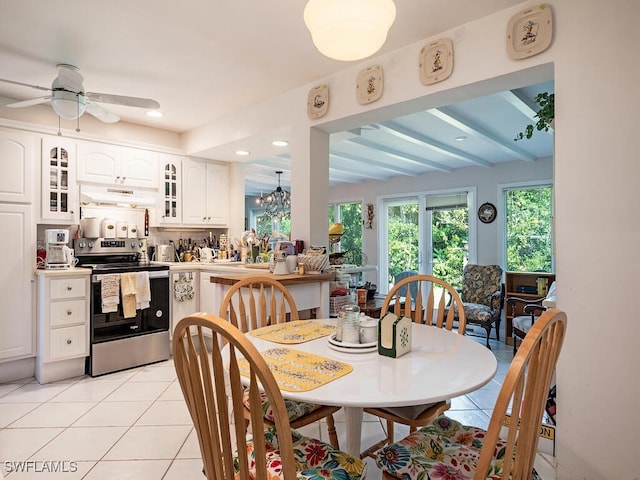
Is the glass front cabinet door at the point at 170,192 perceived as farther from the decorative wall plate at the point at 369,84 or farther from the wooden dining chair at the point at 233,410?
the wooden dining chair at the point at 233,410

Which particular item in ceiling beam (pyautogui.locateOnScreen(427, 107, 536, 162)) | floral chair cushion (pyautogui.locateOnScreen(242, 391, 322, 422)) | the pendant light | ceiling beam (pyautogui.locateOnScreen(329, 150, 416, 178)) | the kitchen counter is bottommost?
floral chair cushion (pyautogui.locateOnScreen(242, 391, 322, 422))

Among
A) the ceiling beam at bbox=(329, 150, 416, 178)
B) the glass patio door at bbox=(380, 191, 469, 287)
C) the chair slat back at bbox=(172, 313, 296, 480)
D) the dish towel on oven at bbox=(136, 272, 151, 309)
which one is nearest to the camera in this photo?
the chair slat back at bbox=(172, 313, 296, 480)

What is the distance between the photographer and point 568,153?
190 centimetres

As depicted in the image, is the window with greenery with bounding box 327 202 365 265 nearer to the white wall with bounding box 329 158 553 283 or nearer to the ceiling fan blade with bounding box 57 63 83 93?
the white wall with bounding box 329 158 553 283

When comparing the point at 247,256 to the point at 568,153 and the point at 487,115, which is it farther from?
the point at 568,153

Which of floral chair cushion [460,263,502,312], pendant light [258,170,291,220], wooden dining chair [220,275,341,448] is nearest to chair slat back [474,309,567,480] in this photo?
wooden dining chair [220,275,341,448]

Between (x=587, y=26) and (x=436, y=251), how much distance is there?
4.81m

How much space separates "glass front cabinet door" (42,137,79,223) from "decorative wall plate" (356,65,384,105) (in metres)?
2.81

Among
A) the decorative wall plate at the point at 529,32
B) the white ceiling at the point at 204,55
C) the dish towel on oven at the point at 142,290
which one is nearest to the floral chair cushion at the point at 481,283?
the white ceiling at the point at 204,55

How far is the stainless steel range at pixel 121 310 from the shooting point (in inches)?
133

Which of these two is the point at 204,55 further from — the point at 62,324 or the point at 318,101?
the point at 62,324

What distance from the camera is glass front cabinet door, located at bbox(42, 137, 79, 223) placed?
3.42 m

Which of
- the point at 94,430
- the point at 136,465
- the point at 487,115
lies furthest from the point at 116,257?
the point at 487,115

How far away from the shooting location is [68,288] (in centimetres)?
325
